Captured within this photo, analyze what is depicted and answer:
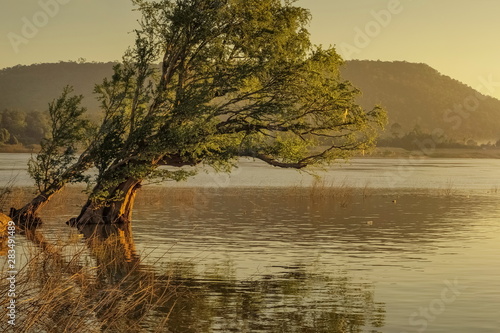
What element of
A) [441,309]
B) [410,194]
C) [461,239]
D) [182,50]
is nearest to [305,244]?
[461,239]

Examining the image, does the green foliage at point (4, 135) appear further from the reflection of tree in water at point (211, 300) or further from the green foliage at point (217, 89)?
the reflection of tree in water at point (211, 300)

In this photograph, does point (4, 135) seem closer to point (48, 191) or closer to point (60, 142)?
point (48, 191)

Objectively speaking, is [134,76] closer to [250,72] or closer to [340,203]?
[250,72]

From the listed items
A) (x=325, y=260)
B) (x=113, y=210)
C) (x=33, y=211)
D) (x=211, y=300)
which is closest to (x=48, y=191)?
(x=33, y=211)

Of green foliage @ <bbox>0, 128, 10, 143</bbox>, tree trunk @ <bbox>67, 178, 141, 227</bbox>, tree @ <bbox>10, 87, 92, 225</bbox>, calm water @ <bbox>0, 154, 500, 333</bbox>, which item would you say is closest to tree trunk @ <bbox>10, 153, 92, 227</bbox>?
tree @ <bbox>10, 87, 92, 225</bbox>

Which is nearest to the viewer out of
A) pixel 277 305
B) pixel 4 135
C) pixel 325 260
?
pixel 277 305

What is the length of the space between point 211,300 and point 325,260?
9.36m

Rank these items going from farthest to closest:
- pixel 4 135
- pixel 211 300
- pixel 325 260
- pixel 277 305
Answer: pixel 4 135, pixel 325 260, pixel 211 300, pixel 277 305

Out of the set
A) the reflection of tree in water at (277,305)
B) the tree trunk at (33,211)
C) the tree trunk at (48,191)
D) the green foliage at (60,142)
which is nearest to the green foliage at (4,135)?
the tree trunk at (33,211)

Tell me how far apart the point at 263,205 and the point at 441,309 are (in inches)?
1388

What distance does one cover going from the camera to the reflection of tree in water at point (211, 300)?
16938 mm

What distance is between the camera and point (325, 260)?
102ft

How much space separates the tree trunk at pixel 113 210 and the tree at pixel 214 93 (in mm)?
55

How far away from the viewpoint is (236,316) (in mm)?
20516
